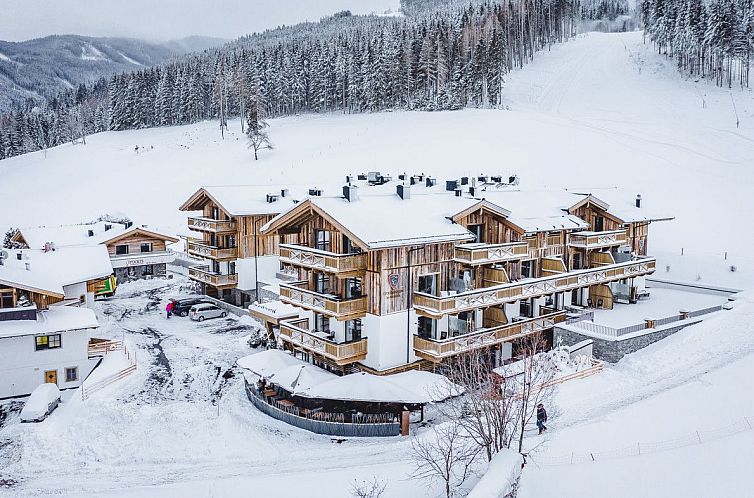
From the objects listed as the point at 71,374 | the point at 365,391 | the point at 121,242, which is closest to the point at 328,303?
the point at 365,391

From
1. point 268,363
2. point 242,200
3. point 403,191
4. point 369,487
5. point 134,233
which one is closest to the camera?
point 369,487

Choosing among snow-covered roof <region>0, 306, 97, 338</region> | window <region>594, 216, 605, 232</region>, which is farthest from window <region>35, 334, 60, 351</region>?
window <region>594, 216, 605, 232</region>

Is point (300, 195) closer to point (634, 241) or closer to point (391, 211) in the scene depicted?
point (391, 211)

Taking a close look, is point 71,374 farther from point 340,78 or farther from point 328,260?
point 340,78

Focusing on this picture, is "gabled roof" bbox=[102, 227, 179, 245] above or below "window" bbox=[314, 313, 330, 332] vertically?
above

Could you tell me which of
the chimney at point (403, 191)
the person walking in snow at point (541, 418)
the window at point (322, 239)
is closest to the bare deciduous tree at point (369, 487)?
the person walking in snow at point (541, 418)

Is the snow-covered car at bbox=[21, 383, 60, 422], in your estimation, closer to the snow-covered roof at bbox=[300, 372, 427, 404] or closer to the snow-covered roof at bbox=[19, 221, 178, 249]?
the snow-covered roof at bbox=[300, 372, 427, 404]
